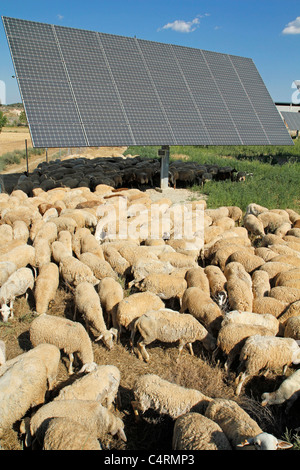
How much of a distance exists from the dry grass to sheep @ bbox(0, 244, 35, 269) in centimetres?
101

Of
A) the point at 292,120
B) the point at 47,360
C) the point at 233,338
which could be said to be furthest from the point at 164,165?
the point at 292,120

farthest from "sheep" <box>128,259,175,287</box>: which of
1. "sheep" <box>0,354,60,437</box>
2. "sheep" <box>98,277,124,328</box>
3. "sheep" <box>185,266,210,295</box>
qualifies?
"sheep" <box>0,354,60,437</box>

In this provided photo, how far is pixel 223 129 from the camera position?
13.1 metres


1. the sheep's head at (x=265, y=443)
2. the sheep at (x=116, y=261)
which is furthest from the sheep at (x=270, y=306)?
the sheep's head at (x=265, y=443)

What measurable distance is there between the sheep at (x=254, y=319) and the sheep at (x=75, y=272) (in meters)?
2.39

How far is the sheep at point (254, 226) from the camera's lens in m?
9.11

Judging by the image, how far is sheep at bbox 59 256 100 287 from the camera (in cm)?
630

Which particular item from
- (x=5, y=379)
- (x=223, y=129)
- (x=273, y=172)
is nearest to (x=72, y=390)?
(x=5, y=379)

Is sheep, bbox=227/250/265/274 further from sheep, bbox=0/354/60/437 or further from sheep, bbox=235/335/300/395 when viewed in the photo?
sheep, bbox=0/354/60/437

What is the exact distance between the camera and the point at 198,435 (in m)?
3.09

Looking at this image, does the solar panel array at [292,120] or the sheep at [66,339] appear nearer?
the sheep at [66,339]

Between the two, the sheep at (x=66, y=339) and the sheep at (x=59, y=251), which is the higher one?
the sheep at (x=59, y=251)

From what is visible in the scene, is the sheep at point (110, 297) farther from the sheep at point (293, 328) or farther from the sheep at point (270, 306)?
the sheep at point (293, 328)

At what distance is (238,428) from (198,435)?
1.26 ft
